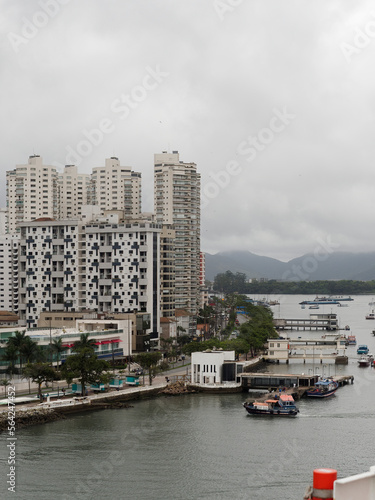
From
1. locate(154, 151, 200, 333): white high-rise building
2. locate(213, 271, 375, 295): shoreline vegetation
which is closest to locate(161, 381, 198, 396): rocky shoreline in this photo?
locate(154, 151, 200, 333): white high-rise building

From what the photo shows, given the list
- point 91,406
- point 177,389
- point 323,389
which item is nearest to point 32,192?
point 177,389

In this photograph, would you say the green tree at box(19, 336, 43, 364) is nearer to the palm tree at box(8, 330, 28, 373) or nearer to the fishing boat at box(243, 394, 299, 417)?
the palm tree at box(8, 330, 28, 373)

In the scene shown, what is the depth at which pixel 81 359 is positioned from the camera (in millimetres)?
23656

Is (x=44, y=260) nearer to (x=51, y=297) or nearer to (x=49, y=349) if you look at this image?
(x=51, y=297)

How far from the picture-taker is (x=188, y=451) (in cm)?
1698

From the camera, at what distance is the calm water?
13969 millimetres

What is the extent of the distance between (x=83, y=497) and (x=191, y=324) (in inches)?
1340

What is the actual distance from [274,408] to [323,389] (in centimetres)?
468

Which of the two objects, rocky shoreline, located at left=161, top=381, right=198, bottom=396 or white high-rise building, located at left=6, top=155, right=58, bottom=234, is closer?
rocky shoreline, located at left=161, top=381, right=198, bottom=396

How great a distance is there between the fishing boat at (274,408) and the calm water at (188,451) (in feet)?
0.85

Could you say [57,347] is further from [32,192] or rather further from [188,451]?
[32,192]

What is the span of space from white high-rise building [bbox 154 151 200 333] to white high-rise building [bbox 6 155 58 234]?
12.1 m

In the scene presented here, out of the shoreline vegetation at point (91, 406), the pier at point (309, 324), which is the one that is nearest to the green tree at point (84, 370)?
the shoreline vegetation at point (91, 406)

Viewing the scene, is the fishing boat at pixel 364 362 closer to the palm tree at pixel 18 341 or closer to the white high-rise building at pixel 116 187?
the palm tree at pixel 18 341
